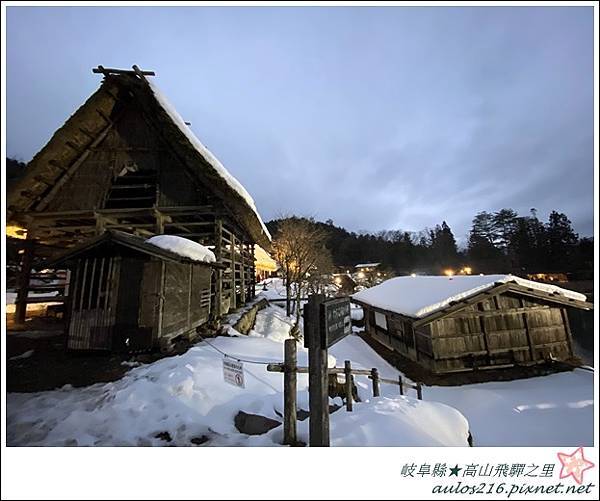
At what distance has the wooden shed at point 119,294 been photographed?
573cm

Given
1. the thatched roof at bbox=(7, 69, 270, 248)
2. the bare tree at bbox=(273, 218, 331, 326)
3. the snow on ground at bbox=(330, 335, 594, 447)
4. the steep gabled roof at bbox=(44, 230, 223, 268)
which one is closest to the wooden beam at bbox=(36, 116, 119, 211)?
the thatched roof at bbox=(7, 69, 270, 248)

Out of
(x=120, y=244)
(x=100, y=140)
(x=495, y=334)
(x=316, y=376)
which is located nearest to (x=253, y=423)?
(x=316, y=376)

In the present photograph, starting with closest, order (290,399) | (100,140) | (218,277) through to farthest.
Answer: (290,399), (218,277), (100,140)

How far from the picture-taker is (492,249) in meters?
39.7

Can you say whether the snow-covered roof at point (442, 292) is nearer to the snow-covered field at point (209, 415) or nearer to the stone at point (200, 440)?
the snow-covered field at point (209, 415)

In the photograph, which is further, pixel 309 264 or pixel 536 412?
pixel 309 264

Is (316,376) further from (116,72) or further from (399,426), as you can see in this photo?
(116,72)

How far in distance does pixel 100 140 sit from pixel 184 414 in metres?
10.3

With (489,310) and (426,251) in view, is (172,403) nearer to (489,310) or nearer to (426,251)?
(489,310)

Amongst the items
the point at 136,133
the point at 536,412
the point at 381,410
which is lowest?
the point at 536,412

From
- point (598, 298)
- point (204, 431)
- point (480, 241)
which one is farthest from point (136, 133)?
point (480, 241)

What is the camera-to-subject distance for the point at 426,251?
49812 mm

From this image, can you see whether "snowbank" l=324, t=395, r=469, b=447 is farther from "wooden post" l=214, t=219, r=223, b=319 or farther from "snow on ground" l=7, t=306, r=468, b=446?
"wooden post" l=214, t=219, r=223, b=319

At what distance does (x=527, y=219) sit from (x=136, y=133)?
50571mm
